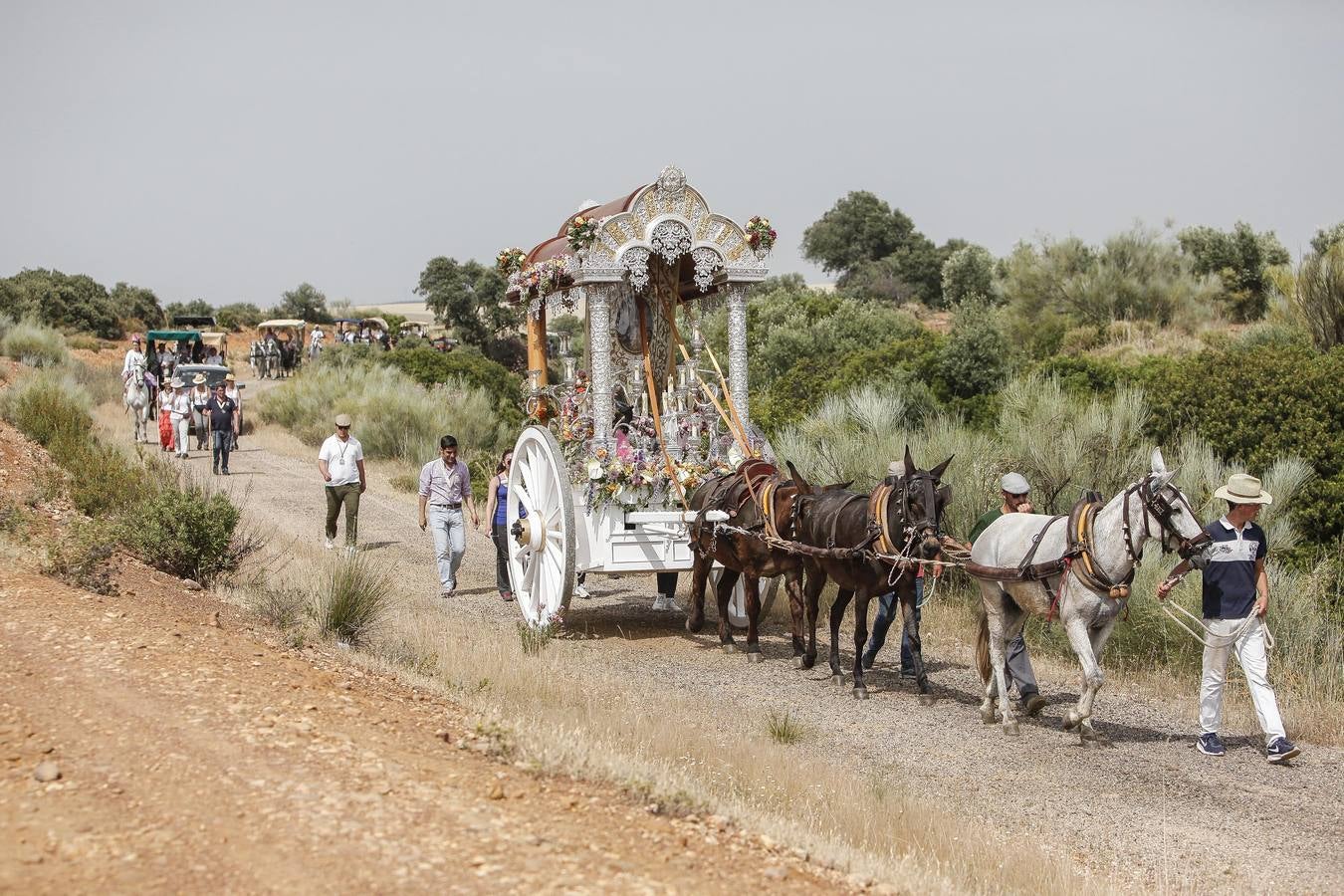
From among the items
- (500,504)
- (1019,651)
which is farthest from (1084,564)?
(500,504)

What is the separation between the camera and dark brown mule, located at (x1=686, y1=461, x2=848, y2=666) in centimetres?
1095

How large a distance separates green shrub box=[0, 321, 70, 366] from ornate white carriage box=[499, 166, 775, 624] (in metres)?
27.8

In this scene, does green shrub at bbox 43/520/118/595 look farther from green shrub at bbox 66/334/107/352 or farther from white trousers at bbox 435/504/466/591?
green shrub at bbox 66/334/107/352

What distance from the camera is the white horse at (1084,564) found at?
8031 mm

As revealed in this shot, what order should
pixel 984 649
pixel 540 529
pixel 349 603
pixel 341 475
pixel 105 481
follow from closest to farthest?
pixel 984 649
pixel 349 603
pixel 540 529
pixel 105 481
pixel 341 475

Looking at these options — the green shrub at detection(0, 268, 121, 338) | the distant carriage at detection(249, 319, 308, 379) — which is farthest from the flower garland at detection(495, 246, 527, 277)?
the green shrub at detection(0, 268, 121, 338)

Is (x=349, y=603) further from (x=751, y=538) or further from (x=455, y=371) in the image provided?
(x=455, y=371)

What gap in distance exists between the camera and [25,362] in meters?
34.8

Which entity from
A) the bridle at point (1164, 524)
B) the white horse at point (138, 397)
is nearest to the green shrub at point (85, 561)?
the bridle at point (1164, 524)

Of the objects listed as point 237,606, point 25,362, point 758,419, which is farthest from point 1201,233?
point 237,606

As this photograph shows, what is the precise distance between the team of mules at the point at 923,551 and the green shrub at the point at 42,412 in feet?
36.9

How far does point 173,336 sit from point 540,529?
3431 centimetres

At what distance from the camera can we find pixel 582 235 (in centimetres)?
1155

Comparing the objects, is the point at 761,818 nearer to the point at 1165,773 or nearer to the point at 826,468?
the point at 1165,773
